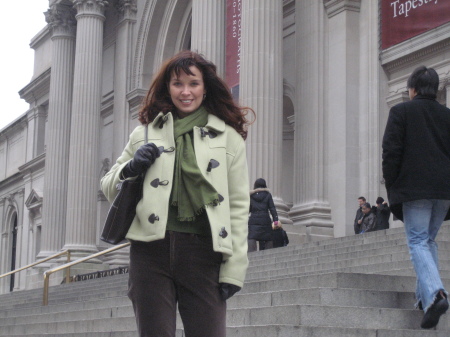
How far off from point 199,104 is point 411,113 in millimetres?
3119

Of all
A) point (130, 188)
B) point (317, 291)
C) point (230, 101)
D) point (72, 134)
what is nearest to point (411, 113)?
point (317, 291)

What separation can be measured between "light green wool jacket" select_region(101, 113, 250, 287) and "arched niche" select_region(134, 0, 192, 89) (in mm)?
26081

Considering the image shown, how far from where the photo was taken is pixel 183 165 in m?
3.63

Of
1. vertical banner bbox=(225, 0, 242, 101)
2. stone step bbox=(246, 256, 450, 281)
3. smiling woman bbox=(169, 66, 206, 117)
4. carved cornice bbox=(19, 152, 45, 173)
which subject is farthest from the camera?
carved cornice bbox=(19, 152, 45, 173)

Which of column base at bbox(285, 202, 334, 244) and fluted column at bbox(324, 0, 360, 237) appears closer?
column base at bbox(285, 202, 334, 244)

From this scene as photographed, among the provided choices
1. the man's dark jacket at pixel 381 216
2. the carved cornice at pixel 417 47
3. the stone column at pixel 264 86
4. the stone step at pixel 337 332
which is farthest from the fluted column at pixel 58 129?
the stone step at pixel 337 332

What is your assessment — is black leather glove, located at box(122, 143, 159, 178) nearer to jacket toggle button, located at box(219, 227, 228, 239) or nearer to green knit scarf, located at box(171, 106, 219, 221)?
green knit scarf, located at box(171, 106, 219, 221)

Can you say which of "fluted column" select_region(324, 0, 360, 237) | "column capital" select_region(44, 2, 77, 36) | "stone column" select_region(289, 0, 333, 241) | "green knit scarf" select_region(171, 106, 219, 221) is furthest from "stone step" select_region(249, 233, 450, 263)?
"column capital" select_region(44, 2, 77, 36)

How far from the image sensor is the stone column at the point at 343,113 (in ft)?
65.4

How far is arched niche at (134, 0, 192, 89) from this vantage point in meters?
29.8

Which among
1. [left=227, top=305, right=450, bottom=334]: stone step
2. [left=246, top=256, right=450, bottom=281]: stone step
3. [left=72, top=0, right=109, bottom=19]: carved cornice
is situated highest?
[left=72, top=0, right=109, bottom=19]: carved cornice

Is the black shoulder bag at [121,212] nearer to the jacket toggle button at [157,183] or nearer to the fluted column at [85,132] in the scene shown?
the jacket toggle button at [157,183]

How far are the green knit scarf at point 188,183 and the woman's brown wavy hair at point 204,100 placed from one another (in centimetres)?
14

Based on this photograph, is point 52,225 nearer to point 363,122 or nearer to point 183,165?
point 363,122
